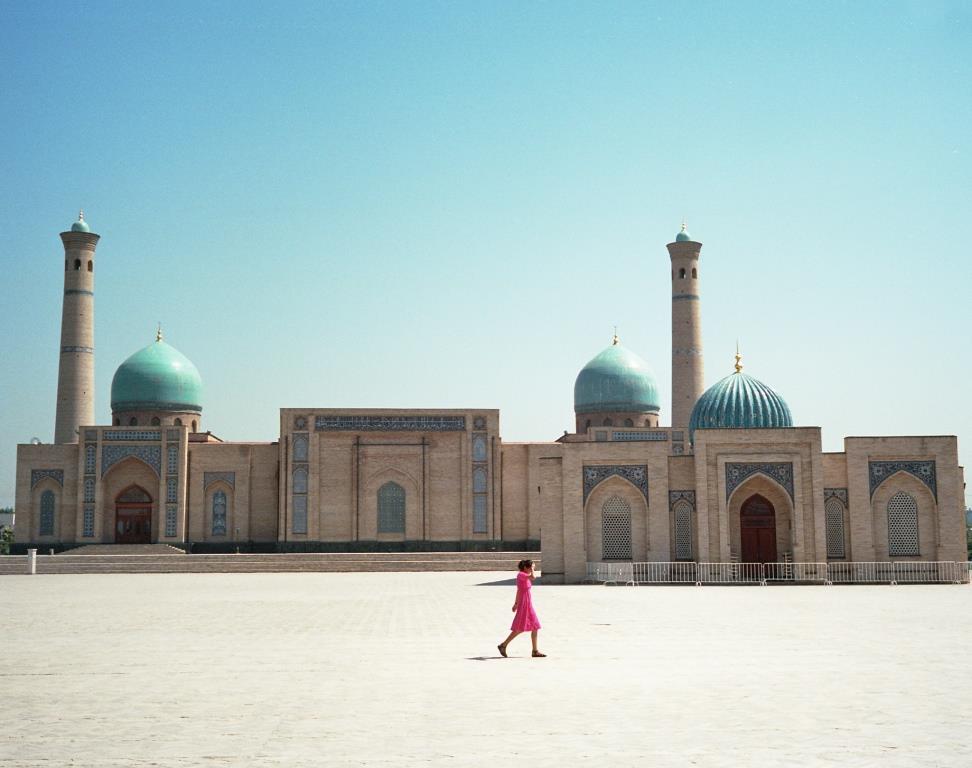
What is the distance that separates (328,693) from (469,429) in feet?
94.6

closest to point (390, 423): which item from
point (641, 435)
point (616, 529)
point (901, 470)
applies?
point (641, 435)

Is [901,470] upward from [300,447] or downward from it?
downward

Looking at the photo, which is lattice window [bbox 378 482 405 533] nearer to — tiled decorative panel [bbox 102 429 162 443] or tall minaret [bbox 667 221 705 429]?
tiled decorative panel [bbox 102 429 162 443]

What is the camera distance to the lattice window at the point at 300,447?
36.8 meters

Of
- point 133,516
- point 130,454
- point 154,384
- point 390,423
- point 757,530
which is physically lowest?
point 757,530

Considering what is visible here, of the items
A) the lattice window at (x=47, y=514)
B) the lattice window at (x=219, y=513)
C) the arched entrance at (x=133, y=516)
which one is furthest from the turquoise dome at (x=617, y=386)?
the lattice window at (x=47, y=514)

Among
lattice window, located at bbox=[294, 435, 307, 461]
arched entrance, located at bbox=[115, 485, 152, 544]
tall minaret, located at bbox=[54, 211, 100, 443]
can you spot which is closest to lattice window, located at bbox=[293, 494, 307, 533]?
lattice window, located at bbox=[294, 435, 307, 461]

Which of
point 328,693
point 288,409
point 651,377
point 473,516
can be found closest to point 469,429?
point 473,516

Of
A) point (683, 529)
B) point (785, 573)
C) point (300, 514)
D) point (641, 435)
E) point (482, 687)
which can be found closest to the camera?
point (482, 687)

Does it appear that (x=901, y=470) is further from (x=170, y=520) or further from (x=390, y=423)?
(x=170, y=520)

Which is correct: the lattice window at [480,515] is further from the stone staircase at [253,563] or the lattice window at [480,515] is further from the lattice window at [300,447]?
the lattice window at [300,447]

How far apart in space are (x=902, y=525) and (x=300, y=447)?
63.9 ft

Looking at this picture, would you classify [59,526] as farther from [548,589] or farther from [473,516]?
[548,589]

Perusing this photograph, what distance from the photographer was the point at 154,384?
133 feet
